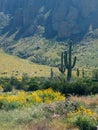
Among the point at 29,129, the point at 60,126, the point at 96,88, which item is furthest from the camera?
the point at 96,88

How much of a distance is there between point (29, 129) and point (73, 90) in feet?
64.5

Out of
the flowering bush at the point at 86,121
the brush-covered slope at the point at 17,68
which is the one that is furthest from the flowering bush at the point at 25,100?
the brush-covered slope at the point at 17,68

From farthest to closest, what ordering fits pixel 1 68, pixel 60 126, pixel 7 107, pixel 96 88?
pixel 1 68, pixel 96 88, pixel 7 107, pixel 60 126

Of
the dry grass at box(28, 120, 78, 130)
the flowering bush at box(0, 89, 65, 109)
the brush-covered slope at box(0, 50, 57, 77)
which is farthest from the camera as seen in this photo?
the brush-covered slope at box(0, 50, 57, 77)

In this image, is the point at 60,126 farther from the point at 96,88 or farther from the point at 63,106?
the point at 96,88

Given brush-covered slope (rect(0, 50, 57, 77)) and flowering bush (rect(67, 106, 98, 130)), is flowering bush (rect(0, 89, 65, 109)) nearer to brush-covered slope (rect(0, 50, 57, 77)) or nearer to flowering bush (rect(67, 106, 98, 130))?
flowering bush (rect(67, 106, 98, 130))

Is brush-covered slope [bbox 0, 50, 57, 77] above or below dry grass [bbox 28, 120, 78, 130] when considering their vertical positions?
above

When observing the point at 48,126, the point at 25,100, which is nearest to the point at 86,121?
the point at 48,126

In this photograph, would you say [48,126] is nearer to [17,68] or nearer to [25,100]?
[25,100]

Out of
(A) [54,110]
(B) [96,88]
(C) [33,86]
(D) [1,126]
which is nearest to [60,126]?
(D) [1,126]

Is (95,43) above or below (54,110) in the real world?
above

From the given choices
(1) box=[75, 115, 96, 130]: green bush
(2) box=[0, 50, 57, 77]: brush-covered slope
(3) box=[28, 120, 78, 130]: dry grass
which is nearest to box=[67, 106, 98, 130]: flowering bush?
(1) box=[75, 115, 96, 130]: green bush

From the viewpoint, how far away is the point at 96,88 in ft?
103

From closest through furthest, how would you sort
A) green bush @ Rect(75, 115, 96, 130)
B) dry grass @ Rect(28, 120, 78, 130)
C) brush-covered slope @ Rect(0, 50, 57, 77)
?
1. dry grass @ Rect(28, 120, 78, 130)
2. green bush @ Rect(75, 115, 96, 130)
3. brush-covered slope @ Rect(0, 50, 57, 77)
